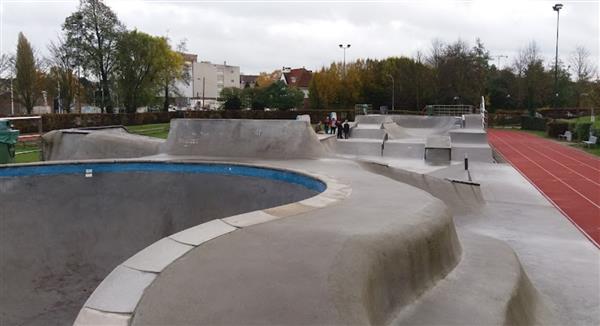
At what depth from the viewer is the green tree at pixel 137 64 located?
47.9 metres

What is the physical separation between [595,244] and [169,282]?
8.06 metres

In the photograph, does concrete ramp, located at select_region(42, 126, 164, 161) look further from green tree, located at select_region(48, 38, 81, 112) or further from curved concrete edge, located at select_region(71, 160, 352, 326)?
green tree, located at select_region(48, 38, 81, 112)

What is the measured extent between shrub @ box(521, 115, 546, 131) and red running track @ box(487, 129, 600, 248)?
13059 mm

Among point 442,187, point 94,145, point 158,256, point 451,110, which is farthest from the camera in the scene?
point 451,110

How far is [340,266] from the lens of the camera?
3.55 meters

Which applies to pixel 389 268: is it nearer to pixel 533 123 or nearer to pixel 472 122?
pixel 472 122

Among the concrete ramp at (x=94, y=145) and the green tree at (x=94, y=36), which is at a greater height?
the green tree at (x=94, y=36)

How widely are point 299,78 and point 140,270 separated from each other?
91451 millimetres

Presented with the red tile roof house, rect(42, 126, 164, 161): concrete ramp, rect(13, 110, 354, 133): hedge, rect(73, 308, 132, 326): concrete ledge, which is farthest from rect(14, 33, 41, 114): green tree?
rect(73, 308, 132, 326): concrete ledge

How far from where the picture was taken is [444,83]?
56719 mm

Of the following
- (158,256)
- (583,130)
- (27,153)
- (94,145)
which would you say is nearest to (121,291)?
(158,256)

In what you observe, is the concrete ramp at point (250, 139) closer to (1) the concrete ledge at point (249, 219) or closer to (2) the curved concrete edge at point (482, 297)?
(2) the curved concrete edge at point (482, 297)

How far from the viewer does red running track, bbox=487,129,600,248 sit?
38.4 feet

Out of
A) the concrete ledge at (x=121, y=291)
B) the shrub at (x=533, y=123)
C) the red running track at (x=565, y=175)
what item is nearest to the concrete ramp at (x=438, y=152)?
the red running track at (x=565, y=175)
